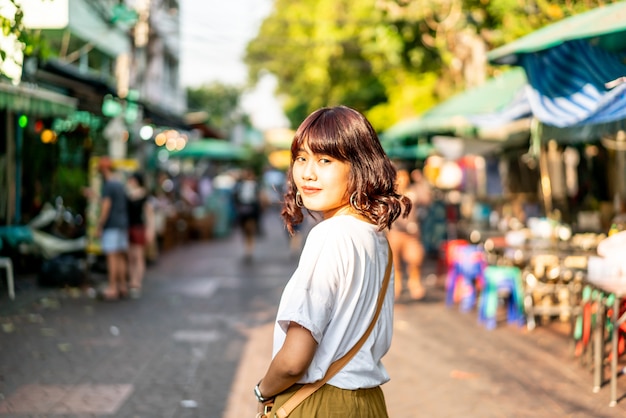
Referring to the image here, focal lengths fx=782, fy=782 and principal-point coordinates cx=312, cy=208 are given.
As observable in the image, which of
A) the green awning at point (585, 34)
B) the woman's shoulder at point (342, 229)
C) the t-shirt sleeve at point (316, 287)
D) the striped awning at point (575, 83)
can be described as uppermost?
the green awning at point (585, 34)

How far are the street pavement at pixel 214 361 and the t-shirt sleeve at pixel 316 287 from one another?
3.64 m

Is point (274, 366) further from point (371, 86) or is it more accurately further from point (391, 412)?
point (371, 86)

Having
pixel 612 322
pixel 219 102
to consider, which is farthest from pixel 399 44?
pixel 219 102

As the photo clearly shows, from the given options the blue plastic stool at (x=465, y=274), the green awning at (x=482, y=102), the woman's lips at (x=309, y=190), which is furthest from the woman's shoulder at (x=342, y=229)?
the blue plastic stool at (x=465, y=274)

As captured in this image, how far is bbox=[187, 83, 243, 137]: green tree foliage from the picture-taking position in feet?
190

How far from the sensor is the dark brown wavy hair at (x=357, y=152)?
240 cm

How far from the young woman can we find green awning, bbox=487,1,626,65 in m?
4.13

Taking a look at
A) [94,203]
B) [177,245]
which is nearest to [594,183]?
[94,203]

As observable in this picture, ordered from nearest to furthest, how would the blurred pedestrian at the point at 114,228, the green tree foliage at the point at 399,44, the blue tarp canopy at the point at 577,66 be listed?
the blue tarp canopy at the point at 577,66 → the blurred pedestrian at the point at 114,228 → the green tree foliage at the point at 399,44

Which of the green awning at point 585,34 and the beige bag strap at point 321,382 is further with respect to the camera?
the green awning at point 585,34

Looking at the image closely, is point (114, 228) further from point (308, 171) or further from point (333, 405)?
point (333, 405)

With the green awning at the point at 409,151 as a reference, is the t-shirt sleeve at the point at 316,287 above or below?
below

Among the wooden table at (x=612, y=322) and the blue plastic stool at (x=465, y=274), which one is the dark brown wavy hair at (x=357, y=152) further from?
the blue plastic stool at (x=465, y=274)

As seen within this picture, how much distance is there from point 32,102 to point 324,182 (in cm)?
943
